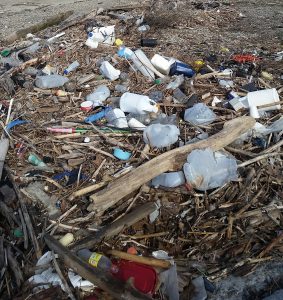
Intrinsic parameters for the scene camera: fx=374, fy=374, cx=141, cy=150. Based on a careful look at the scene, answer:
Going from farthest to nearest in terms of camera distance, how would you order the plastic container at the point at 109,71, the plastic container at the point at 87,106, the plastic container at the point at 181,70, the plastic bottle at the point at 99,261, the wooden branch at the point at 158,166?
the plastic container at the point at 109,71 → the plastic container at the point at 181,70 → the plastic container at the point at 87,106 → the wooden branch at the point at 158,166 → the plastic bottle at the point at 99,261

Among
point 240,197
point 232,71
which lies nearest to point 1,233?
point 240,197

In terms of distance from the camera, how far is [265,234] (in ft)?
9.95

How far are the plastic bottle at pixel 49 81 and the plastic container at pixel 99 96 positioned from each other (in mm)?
600

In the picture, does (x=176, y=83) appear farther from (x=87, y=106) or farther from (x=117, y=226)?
(x=117, y=226)

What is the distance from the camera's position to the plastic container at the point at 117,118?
14.2 ft

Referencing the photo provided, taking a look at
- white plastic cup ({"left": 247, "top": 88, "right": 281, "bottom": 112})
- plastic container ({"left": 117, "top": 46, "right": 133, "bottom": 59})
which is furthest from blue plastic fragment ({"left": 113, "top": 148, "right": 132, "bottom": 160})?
plastic container ({"left": 117, "top": 46, "right": 133, "bottom": 59})

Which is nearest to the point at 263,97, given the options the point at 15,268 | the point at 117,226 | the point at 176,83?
the point at 176,83

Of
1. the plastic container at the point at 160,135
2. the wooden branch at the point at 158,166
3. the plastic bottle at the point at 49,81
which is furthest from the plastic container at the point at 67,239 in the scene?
the plastic bottle at the point at 49,81

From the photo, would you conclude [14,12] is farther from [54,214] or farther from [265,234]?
[265,234]

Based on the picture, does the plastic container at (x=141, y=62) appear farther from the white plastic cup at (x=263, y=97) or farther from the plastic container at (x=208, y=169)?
the plastic container at (x=208, y=169)

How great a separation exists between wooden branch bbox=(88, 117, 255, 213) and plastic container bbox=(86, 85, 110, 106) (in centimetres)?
171

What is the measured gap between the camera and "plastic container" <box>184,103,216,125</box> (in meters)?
4.24

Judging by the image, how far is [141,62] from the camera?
562 cm

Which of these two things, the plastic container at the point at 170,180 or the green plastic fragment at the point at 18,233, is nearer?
the green plastic fragment at the point at 18,233
